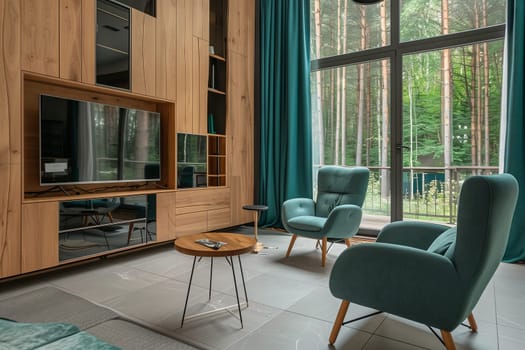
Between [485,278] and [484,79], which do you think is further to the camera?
[484,79]

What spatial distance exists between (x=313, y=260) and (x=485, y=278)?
6.08 ft

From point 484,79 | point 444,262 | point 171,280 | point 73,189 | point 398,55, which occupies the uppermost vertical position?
point 398,55

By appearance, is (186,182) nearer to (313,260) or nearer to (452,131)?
(313,260)

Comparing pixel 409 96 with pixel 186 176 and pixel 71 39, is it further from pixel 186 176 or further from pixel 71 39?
pixel 71 39

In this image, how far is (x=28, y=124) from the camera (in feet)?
9.47

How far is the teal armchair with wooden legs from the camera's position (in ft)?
4.65

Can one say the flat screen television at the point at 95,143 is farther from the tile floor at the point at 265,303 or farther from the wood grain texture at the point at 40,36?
the tile floor at the point at 265,303

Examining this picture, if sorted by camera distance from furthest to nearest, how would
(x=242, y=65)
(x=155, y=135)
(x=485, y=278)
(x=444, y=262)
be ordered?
(x=242, y=65)
(x=155, y=135)
(x=485, y=278)
(x=444, y=262)

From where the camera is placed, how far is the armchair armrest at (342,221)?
10.4 ft

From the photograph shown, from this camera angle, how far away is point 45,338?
43.8 inches

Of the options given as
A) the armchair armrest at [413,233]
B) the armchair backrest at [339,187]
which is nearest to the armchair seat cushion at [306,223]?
the armchair backrest at [339,187]

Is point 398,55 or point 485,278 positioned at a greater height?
point 398,55

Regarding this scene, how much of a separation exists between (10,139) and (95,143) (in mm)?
720

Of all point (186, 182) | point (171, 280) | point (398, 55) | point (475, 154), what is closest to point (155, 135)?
point (186, 182)
